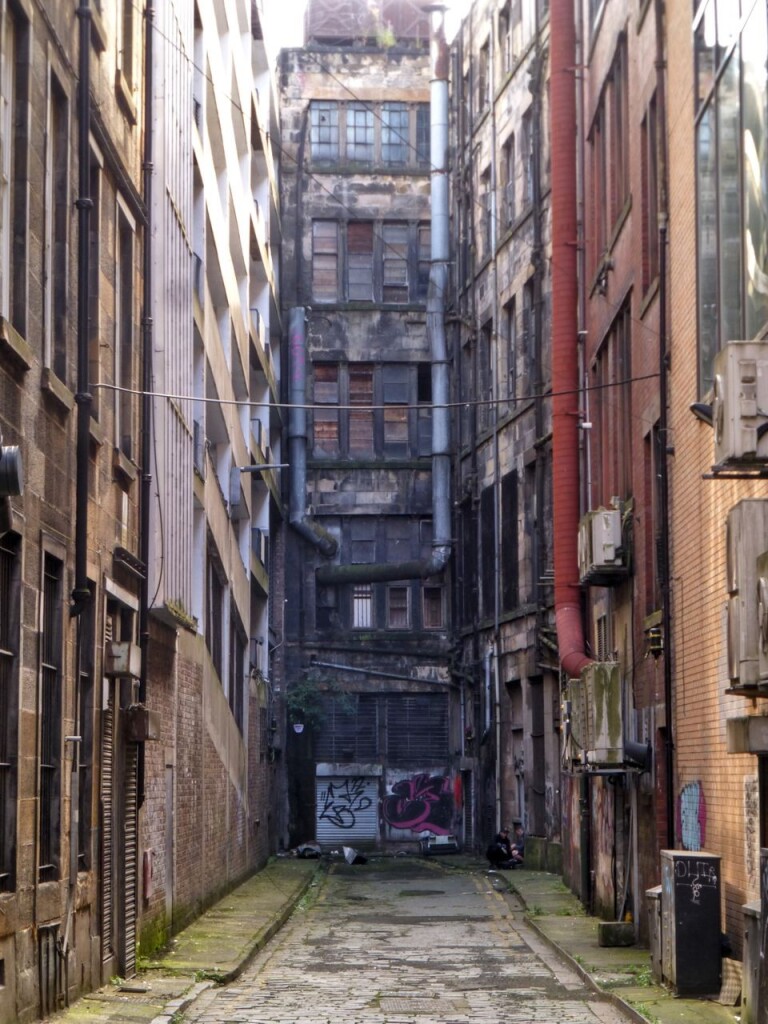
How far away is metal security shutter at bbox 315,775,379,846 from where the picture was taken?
4294 cm

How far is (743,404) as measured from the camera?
1183cm

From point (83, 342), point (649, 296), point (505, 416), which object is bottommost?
point (83, 342)

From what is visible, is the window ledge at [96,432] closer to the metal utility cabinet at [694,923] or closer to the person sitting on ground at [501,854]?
the metal utility cabinet at [694,923]

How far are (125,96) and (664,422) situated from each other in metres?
6.95

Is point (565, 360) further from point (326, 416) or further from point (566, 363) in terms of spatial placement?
point (326, 416)

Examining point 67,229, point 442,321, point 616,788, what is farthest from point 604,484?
point 442,321

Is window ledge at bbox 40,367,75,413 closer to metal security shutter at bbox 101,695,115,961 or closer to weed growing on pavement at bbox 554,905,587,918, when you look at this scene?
metal security shutter at bbox 101,695,115,961

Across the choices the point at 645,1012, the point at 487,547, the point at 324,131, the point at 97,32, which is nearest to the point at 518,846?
the point at 487,547

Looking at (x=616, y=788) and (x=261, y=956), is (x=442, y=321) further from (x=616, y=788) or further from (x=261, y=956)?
(x=261, y=956)

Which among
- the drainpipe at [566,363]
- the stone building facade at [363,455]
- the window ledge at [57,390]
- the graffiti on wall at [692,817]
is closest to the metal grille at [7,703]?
the window ledge at [57,390]

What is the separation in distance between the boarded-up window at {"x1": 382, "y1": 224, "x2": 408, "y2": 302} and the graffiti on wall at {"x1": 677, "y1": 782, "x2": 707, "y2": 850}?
94.3ft

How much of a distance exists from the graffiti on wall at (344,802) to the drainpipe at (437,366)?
5271 mm

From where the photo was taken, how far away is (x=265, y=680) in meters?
38.5

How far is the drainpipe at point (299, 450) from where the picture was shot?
43438mm
